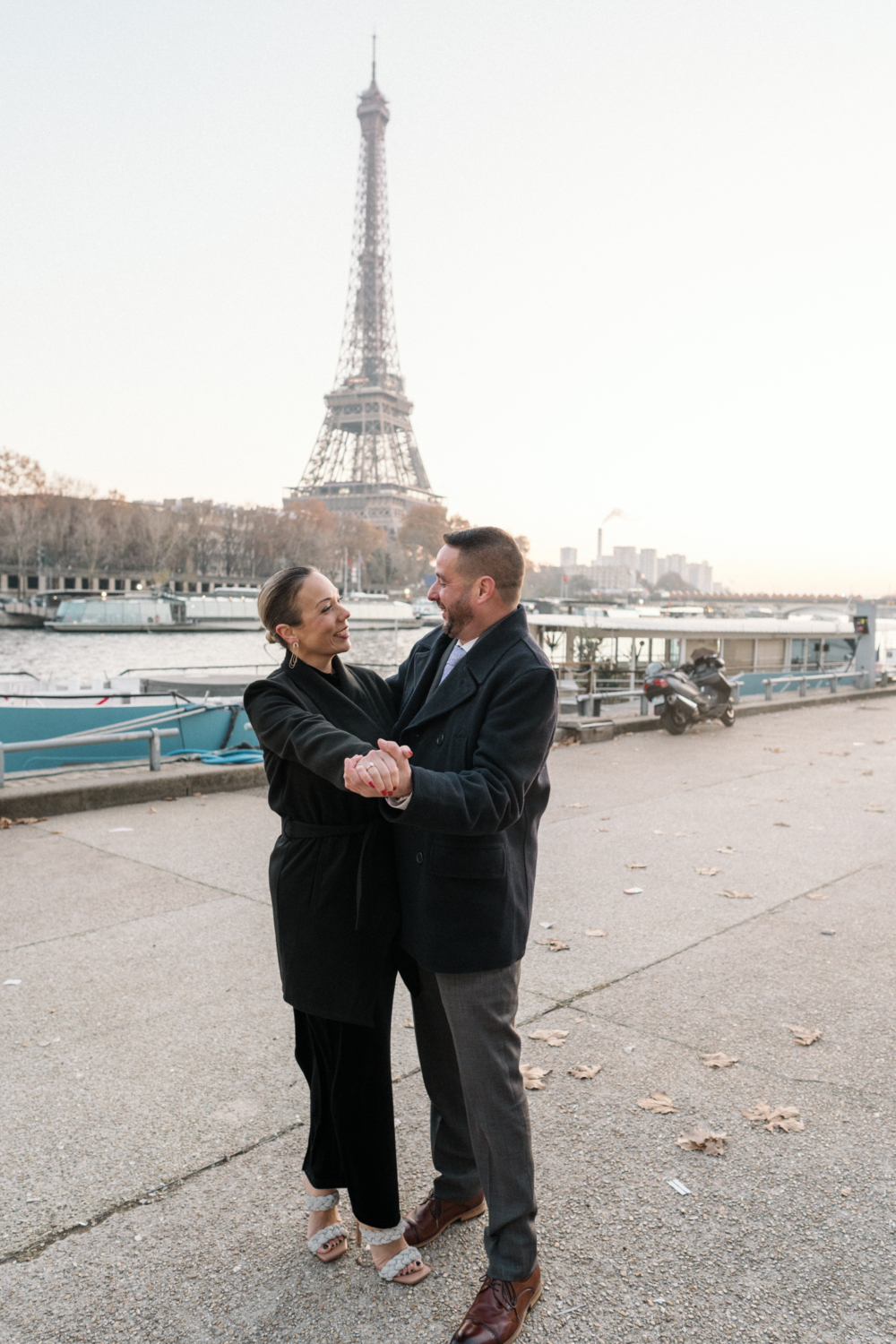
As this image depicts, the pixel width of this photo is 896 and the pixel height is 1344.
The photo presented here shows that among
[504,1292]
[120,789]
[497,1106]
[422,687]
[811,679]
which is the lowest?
[504,1292]

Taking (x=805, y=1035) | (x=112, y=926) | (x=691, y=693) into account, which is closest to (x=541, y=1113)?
(x=805, y=1035)

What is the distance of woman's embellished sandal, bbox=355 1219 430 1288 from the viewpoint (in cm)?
266

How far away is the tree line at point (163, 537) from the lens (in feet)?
299

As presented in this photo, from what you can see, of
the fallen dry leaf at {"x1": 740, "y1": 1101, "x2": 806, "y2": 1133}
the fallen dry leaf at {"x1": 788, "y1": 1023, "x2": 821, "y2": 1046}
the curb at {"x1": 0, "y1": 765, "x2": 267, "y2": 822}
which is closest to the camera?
the fallen dry leaf at {"x1": 740, "y1": 1101, "x2": 806, "y2": 1133}

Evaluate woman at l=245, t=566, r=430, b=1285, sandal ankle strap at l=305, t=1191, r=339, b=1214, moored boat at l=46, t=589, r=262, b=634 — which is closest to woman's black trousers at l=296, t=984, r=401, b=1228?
woman at l=245, t=566, r=430, b=1285

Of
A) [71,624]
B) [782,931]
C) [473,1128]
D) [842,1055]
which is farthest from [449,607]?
[71,624]

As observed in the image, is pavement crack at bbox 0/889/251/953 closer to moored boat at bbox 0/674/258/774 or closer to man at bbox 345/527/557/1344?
man at bbox 345/527/557/1344

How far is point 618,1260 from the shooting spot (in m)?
2.72

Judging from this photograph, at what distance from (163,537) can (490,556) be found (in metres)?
101

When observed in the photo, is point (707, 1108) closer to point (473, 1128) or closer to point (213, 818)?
point (473, 1128)

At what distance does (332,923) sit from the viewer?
2.55 m

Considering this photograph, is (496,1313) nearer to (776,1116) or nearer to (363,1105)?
(363,1105)

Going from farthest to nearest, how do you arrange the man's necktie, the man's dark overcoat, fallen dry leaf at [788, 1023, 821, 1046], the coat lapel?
fallen dry leaf at [788, 1023, 821, 1046], the coat lapel, the man's necktie, the man's dark overcoat

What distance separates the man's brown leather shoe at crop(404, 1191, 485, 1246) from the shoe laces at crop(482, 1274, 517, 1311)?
39cm
